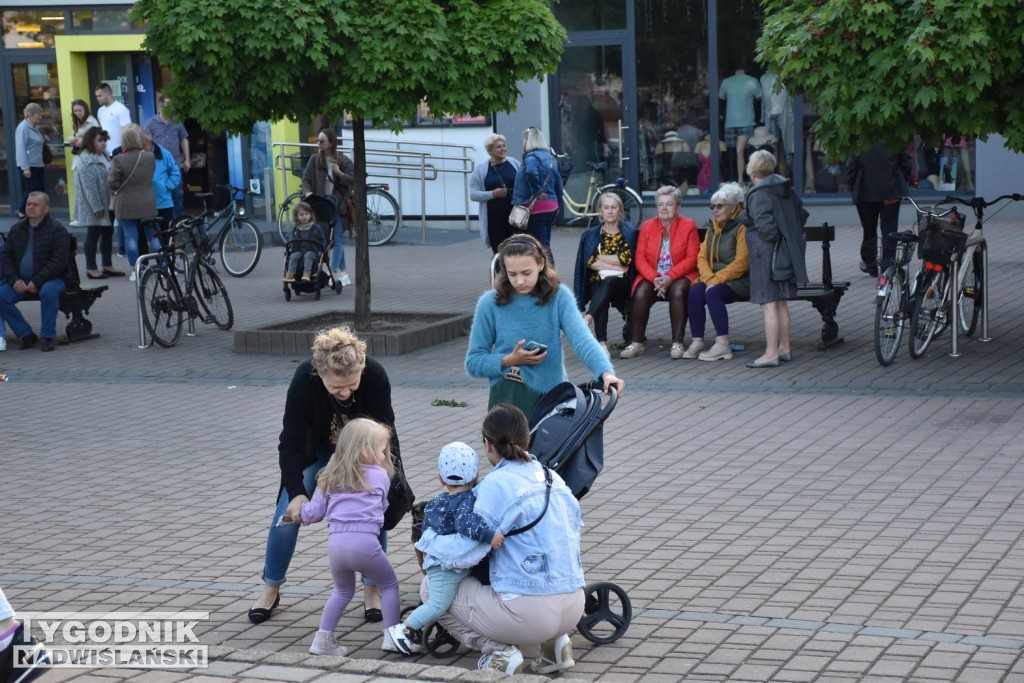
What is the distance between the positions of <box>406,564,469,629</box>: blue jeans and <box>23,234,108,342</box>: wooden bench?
354 inches

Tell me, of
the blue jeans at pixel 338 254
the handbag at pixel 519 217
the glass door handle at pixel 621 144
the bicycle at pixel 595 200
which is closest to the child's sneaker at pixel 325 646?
the handbag at pixel 519 217

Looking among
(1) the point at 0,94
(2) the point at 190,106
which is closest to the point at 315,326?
(2) the point at 190,106

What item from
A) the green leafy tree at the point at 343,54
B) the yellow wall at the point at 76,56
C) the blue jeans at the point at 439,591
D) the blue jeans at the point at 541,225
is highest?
the yellow wall at the point at 76,56

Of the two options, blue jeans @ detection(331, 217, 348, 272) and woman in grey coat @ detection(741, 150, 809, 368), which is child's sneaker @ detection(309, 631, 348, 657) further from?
blue jeans @ detection(331, 217, 348, 272)

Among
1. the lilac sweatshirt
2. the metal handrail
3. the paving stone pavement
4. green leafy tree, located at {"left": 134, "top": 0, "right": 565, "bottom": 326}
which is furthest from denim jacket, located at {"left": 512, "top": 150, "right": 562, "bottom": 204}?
the lilac sweatshirt

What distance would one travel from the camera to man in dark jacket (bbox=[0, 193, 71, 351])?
13.1 m

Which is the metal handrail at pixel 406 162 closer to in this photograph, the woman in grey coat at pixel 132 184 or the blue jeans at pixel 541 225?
the woman in grey coat at pixel 132 184

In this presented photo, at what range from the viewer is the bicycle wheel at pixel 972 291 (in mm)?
11422

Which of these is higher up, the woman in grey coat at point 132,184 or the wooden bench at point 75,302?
the woman in grey coat at point 132,184

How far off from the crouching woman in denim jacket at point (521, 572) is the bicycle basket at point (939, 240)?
6.64 m

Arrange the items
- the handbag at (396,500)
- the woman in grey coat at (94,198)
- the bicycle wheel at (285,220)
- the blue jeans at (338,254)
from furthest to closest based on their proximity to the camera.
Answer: the bicycle wheel at (285,220) → the woman in grey coat at (94,198) → the blue jeans at (338,254) → the handbag at (396,500)

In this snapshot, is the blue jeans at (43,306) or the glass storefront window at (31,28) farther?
the glass storefront window at (31,28)

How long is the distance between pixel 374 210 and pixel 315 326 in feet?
25.6

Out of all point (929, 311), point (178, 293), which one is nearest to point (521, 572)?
point (929, 311)
